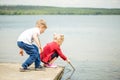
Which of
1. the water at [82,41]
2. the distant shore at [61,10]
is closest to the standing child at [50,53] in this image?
the water at [82,41]

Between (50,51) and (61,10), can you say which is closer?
(50,51)

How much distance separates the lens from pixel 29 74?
3.31m

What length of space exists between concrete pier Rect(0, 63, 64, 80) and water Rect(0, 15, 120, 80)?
69cm

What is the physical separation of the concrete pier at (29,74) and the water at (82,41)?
0.69m

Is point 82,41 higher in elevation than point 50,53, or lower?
lower

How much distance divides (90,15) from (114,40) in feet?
1.41

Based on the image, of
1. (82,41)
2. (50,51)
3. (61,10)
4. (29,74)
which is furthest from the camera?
(82,41)

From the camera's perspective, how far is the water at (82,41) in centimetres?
425

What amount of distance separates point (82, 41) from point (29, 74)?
1.28 m

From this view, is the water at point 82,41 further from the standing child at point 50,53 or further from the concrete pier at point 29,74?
the concrete pier at point 29,74

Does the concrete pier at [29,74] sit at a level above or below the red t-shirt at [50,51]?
below

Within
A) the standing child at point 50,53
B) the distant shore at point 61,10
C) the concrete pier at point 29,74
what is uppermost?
the distant shore at point 61,10

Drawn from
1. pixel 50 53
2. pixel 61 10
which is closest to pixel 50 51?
pixel 50 53

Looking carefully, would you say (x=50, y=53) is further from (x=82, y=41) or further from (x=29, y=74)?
(x=82, y=41)
